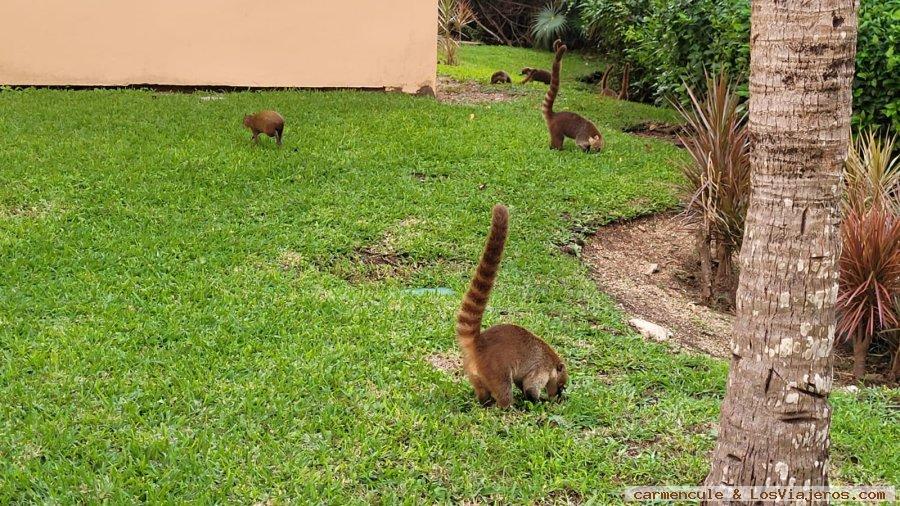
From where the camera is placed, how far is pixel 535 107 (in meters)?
10.9

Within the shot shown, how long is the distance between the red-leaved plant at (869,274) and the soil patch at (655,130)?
17.2 ft

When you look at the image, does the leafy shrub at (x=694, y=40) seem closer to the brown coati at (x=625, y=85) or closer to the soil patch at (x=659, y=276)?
the soil patch at (x=659, y=276)

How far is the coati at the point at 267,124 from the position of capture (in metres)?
7.14

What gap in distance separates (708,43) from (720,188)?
4.05 m

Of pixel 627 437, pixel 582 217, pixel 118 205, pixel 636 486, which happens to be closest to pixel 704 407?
pixel 627 437

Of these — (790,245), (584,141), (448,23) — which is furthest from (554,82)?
(448,23)

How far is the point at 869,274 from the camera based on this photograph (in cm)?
465

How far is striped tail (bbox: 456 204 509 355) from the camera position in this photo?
290cm

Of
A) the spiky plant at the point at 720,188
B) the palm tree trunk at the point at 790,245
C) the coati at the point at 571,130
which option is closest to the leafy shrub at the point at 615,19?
the coati at the point at 571,130

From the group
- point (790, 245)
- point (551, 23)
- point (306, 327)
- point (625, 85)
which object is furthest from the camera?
point (551, 23)

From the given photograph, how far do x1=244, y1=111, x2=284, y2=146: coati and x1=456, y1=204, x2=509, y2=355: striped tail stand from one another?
4317 mm

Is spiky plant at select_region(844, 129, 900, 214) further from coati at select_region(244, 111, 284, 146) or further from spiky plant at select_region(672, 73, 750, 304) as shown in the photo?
coati at select_region(244, 111, 284, 146)

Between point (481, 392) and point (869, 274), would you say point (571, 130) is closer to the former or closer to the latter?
point (869, 274)

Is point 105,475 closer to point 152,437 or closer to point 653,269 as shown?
point 152,437
